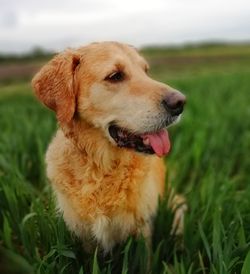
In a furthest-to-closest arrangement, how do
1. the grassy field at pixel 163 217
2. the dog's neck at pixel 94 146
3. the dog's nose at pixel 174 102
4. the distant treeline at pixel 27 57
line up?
the distant treeline at pixel 27 57
the dog's neck at pixel 94 146
the grassy field at pixel 163 217
the dog's nose at pixel 174 102

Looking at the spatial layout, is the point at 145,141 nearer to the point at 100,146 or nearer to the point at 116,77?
the point at 100,146

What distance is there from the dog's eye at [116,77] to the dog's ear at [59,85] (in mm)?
232

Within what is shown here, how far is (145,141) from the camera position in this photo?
318 centimetres

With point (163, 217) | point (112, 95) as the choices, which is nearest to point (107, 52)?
point (112, 95)

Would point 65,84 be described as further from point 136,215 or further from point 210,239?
point 210,239

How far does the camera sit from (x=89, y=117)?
10.7 ft

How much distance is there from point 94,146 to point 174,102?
2.01ft

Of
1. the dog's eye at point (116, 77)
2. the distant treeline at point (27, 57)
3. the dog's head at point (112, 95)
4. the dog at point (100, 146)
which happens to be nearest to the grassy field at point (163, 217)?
the dog at point (100, 146)

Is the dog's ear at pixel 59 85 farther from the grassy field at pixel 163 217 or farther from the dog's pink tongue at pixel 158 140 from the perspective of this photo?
the grassy field at pixel 163 217

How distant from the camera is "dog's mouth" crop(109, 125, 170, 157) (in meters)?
3.14

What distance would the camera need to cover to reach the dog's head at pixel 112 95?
305 centimetres

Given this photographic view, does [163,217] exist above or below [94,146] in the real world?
below

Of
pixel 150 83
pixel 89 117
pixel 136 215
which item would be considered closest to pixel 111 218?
pixel 136 215

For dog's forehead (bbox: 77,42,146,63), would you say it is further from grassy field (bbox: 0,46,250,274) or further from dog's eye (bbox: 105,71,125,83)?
grassy field (bbox: 0,46,250,274)
